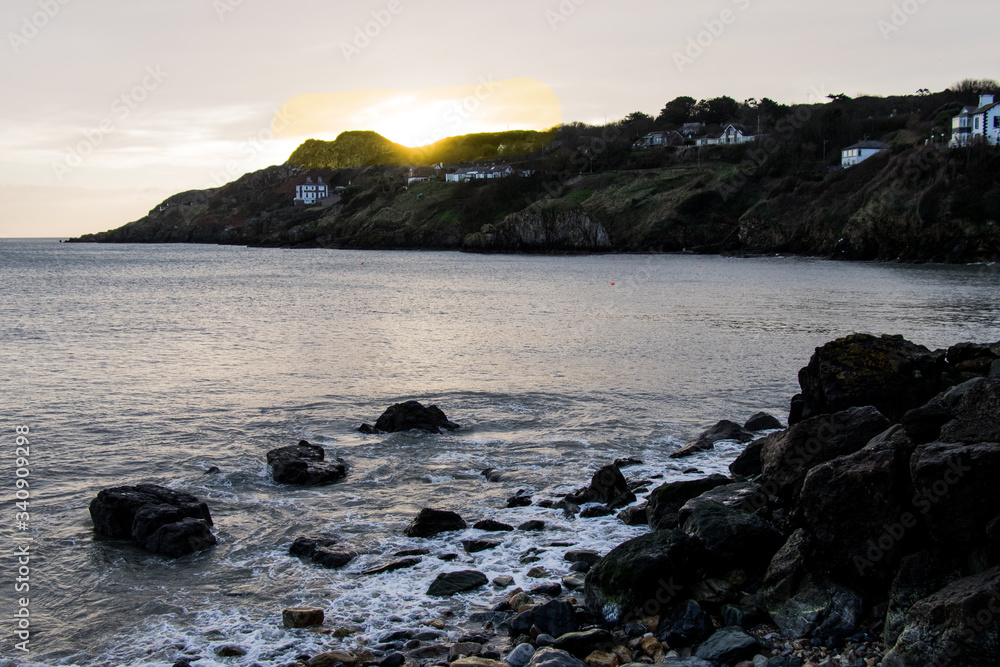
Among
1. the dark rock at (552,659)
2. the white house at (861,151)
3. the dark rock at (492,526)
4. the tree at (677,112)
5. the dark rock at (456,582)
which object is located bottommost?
the dark rock at (456,582)

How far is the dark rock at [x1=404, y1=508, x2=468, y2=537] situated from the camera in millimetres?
10445

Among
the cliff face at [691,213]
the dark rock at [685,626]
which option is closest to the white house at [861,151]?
the cliff face at [691,213]

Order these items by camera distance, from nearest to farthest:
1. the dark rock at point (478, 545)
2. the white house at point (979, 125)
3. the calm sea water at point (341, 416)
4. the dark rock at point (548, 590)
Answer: the dark rock at point (548, 590) → the calm sea water at point (341, 416) → the dark rock at point (478, 545) → the white house at point (979, 125)

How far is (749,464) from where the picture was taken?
12.3 metres

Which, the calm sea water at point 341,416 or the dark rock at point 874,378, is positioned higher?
the dark rock at point 874,378

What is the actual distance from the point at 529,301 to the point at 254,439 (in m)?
31.7

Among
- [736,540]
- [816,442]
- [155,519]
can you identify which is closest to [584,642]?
[736,540]

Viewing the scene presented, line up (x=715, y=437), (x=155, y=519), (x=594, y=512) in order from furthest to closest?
(x=715, y=437) → (x=594, y=512) → (x=155, y=519)

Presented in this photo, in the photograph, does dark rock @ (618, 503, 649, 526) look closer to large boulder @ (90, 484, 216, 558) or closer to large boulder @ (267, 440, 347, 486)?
large boulder @ (267, 440, 347, 486)

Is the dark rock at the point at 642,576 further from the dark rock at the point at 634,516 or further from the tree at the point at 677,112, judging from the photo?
the tree at the point at 677,112

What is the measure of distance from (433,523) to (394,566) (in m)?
1.28

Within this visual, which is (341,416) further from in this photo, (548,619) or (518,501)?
(548,619)

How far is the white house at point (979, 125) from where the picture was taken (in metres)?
80.9

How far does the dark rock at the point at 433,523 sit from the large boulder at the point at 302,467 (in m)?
2.89
